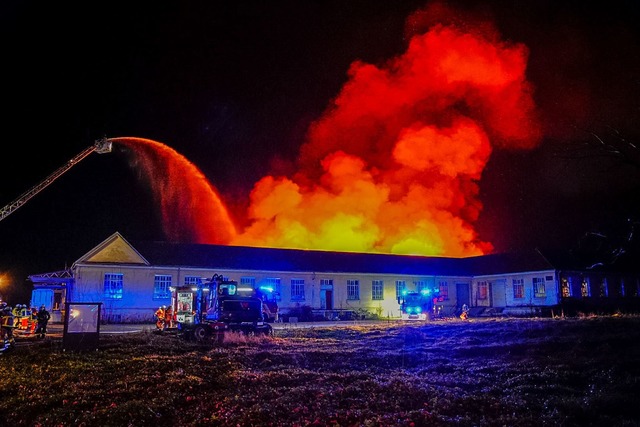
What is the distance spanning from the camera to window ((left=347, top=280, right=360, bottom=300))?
3868 centimetres

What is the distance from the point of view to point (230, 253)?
38.5m

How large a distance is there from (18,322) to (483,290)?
106 feet

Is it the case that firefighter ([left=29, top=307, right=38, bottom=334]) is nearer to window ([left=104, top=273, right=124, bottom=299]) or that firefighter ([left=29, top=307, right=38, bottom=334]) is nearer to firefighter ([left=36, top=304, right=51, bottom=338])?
firefighter ([left=36, top=304, right=51, bottom=338])

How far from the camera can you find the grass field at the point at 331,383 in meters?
9.13

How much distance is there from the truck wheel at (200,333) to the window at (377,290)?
66.1 ft

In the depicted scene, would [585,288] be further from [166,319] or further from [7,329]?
[7,329]

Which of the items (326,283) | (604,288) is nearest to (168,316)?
(326,283)

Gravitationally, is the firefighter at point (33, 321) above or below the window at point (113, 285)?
below

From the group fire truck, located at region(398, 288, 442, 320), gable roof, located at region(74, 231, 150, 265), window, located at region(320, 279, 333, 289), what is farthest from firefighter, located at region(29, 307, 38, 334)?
fire truck, located at region(398, 288, 442, 320)

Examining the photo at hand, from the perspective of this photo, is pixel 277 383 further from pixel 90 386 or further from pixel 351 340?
pixel 351 340

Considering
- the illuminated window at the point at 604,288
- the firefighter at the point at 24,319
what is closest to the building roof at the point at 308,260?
the illuminated window at the point at 604,288

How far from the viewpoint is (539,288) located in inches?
1510

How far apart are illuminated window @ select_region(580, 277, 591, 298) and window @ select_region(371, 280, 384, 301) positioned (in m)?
14.3

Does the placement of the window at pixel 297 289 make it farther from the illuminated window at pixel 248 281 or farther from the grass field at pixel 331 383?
the grass field at pixel 331 383
